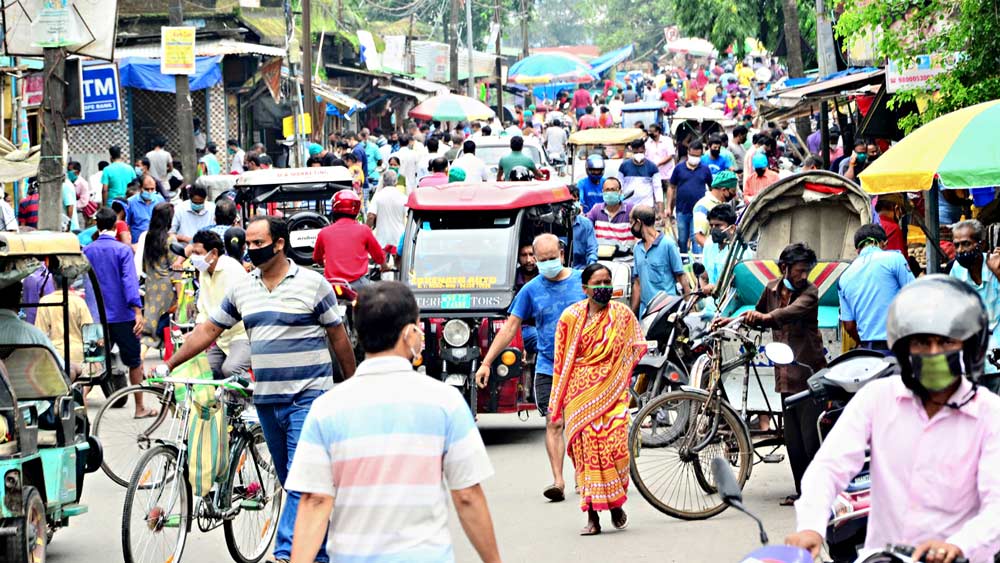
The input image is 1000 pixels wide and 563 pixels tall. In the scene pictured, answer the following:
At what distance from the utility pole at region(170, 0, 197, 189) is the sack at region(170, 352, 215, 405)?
15383mm

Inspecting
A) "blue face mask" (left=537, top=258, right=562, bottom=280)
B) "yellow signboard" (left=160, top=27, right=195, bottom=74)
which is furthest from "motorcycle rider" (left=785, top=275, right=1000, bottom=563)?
"yellow signboard" (left=160, top=27, right=195, bottom=74)

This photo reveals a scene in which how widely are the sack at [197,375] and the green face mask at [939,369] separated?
4876mm

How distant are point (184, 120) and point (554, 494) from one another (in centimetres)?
1719

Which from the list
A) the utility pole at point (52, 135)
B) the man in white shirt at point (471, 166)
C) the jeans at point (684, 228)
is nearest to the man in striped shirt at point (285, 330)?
the utility pole at point (52, 135)

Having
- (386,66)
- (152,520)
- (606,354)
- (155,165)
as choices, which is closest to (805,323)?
(606,354)

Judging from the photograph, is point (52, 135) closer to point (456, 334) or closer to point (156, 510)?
point (456, 334)

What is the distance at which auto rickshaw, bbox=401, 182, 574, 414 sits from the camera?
12.3m

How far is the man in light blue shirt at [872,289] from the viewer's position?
10.3 m

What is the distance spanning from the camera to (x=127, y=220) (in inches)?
800

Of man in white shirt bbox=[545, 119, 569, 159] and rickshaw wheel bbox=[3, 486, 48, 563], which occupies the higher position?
man in white shirt bbox=[545, 119, 569, 159]

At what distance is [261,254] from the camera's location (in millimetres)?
7820

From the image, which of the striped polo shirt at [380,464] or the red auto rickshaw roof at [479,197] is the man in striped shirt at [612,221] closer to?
the red auto rickshaw roof at [479,197]

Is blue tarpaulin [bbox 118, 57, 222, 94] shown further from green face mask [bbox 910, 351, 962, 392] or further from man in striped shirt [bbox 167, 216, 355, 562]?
green face mask [bbox 910, 351, 962, 392]

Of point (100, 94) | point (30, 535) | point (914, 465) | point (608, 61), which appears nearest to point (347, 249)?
point (30, 535)
